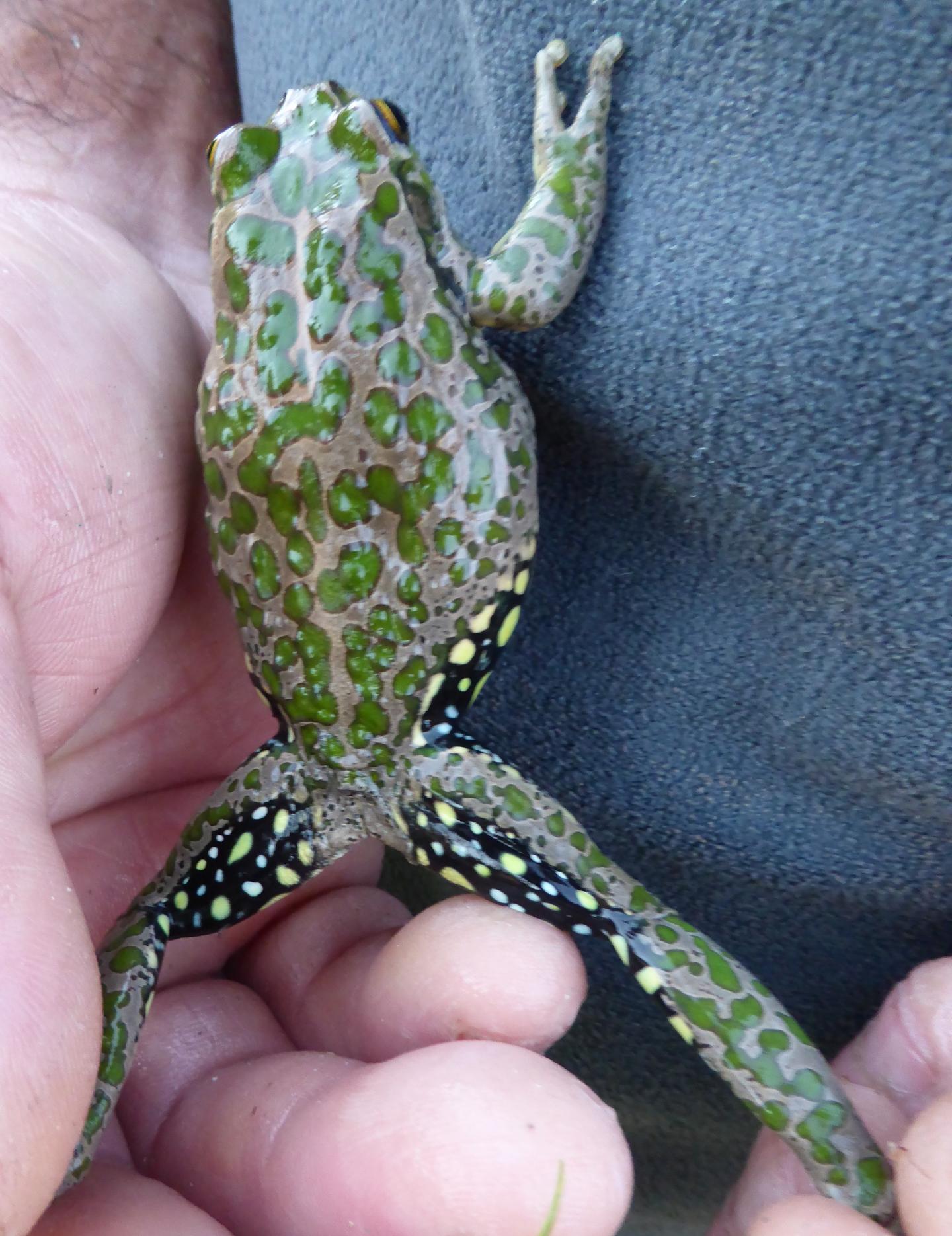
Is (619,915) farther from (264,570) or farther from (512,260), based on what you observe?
(512,260)

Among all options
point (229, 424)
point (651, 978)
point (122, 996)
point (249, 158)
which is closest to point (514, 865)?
point (651, 978)

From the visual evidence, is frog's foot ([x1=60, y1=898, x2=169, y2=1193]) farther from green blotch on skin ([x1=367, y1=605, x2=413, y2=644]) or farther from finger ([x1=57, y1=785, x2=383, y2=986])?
green blotch on skin ([x1=367, y1=605, x2=413, y2=644])

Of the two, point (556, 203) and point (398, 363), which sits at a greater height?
point (556, 203)

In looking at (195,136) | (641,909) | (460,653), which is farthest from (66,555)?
(195,136)

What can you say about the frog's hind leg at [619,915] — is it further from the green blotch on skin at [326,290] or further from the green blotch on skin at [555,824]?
the green blotch on skin at [326,290]

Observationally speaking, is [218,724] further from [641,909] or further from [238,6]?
[238,6]

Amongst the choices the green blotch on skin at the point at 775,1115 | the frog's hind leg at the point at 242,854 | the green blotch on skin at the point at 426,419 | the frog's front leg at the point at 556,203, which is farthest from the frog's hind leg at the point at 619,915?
the frog's front leg at the point at 556,203
